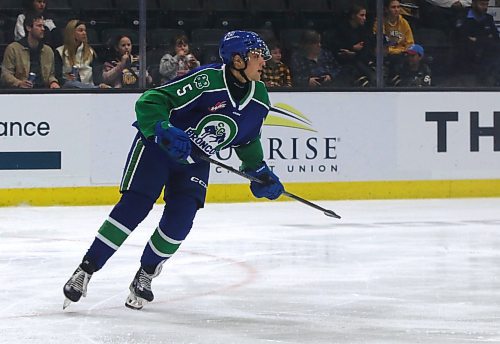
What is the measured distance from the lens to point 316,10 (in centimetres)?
1016

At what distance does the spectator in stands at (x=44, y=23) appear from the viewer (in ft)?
31.3

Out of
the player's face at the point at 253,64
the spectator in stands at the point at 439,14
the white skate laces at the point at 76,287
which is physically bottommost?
the white skate laces at the point at 76,287

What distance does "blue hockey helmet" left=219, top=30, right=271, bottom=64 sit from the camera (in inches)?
192

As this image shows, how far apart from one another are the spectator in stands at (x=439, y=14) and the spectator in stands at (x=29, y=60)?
306 cm

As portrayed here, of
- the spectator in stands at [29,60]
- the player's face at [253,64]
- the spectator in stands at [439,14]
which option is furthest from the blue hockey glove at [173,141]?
the spectator in stands at [439,14]

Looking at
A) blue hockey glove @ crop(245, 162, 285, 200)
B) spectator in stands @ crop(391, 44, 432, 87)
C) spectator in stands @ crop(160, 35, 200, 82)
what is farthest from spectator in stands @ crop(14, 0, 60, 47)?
blue hockey glove @ crop(245, 162, 285, 200)

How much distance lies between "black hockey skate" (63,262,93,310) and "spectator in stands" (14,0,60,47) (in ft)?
16.2

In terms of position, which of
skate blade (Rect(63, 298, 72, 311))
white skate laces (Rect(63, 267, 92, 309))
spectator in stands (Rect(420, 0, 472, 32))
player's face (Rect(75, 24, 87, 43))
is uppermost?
spectator in stands (Rect(420, 0, 472, 32))

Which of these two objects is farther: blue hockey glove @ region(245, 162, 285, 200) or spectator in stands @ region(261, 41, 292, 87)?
spectator in stands @ region(261, 41, 292, 87)

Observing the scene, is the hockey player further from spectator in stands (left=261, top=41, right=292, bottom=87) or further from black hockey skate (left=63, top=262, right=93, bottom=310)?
spectator in stands (left=261, top=41, right=292, bottom=87)

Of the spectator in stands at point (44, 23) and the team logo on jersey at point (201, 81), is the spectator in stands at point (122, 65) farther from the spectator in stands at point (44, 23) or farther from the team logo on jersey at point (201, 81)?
the team logo on jersey at point (201, 81)

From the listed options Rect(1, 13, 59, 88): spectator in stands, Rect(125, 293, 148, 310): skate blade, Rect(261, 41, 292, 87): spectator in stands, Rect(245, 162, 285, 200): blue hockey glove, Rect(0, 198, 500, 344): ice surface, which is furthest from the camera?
Rect(261, 41, 292, 87): spectator in stands

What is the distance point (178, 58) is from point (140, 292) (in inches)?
199

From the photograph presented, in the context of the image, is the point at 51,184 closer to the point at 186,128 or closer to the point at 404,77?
the point at 404,77
